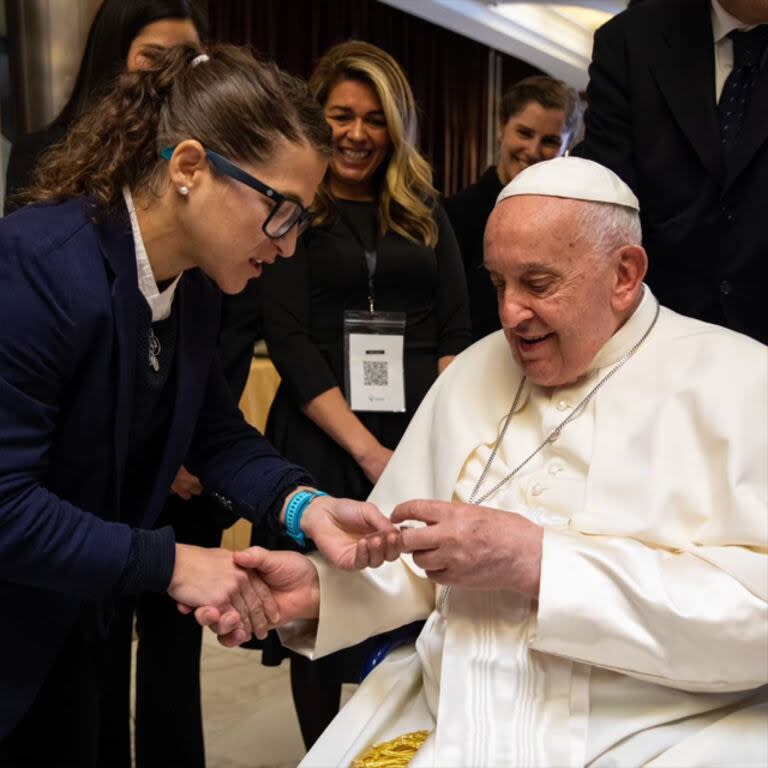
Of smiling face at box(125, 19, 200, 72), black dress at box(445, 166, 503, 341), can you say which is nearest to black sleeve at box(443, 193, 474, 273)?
black dress at box(445, 166, 503, 341)

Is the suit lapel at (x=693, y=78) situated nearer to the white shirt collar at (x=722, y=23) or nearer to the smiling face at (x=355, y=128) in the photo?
the white shirt collar at (x=722, y=23)

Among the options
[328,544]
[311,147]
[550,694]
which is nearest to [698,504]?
[550,694]

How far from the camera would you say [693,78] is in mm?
2570

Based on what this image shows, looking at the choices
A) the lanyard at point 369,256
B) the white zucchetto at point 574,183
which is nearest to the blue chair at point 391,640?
the white zucchetto at point 574,183

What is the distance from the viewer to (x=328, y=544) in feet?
6.82

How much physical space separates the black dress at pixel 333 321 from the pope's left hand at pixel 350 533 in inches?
35.8

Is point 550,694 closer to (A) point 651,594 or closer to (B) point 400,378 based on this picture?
(A) point 651,594

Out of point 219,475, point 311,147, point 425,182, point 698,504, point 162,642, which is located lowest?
point 162,642

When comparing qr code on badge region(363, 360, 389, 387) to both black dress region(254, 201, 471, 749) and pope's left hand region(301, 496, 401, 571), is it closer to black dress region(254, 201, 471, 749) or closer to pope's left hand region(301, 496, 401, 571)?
black dress region(254, 201, 471, 749)

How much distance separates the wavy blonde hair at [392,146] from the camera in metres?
3.13

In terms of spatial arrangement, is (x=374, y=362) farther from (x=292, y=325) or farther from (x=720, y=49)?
(x=720, y=49)

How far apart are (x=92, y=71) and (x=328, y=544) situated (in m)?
1.46

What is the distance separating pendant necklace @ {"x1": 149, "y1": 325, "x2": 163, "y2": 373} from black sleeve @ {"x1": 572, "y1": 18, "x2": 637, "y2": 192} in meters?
1.24

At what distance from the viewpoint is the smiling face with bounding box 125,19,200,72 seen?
274 cm
